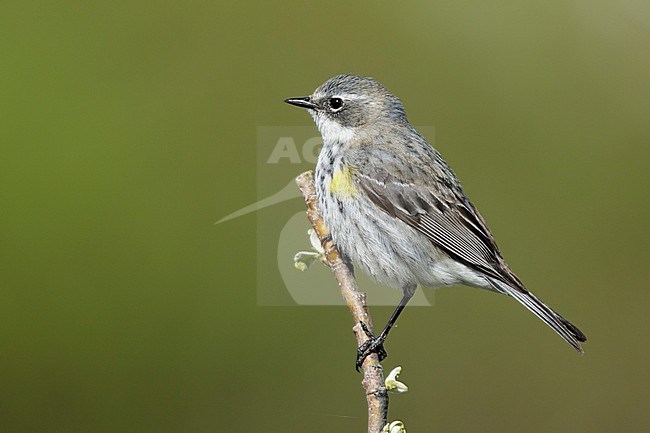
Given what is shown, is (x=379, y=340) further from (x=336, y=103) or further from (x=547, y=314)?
(x=336, y=103)

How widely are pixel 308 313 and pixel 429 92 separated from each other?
52.9 inches

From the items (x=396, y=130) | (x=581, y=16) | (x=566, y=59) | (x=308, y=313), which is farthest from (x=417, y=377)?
(x=581, y=16)

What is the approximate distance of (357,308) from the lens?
2289 mm

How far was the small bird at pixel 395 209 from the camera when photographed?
9.77ft

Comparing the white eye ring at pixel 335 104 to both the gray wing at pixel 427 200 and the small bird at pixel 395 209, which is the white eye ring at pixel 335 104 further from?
the gray wing at pixel 427 200

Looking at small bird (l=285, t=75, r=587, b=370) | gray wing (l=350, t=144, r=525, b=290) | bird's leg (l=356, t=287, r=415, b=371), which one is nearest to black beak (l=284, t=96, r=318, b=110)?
small bird (l=285, t=75, r=587, b=370)

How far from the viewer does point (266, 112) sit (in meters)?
3.98

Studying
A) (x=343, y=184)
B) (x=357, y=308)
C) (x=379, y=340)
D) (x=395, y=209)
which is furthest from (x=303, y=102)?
(x=357, y=308)

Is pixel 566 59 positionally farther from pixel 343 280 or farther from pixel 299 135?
pixel 343 280

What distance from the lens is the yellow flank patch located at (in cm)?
301

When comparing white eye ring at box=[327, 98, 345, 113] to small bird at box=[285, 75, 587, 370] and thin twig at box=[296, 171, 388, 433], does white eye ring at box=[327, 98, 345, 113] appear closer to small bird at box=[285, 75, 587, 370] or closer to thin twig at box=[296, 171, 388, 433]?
small bird at box=[285, 75, 587, 370]

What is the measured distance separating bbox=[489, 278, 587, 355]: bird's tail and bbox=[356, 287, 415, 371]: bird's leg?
376mm

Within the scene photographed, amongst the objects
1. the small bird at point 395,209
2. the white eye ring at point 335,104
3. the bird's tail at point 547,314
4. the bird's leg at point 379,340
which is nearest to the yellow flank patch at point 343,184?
the small bird at point 395,209

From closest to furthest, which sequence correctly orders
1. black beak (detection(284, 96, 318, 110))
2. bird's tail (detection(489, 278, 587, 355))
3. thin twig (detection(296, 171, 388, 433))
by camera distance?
1. thin twig (detection(296, 171, 388, 433))
2. bird's tail (detection(489, 278, 587, 355))
3. black beak (detection(284, 96, 318, 110))
